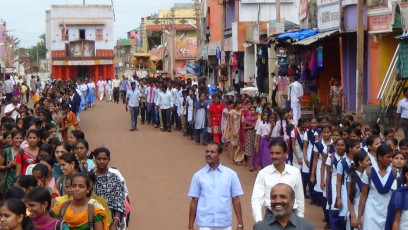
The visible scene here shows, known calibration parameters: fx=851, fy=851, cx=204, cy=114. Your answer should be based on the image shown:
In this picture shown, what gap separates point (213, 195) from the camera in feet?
27.7

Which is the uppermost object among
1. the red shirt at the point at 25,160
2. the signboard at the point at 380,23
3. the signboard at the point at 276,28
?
the signboard at the point at 276,28

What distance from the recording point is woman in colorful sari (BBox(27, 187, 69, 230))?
6697 mm

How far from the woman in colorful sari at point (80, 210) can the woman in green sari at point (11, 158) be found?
408 cm

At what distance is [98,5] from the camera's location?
76.3 metres

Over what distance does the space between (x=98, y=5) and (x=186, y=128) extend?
172 ft

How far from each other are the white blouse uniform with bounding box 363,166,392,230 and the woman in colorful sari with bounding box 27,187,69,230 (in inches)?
151

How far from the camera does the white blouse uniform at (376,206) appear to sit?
360 inches

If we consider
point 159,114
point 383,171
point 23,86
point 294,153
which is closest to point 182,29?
point 23,86

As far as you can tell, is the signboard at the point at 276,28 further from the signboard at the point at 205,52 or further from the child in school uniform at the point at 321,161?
the child in school uniform at the point at 321,161

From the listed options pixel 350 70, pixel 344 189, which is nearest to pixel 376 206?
pixel 344 189

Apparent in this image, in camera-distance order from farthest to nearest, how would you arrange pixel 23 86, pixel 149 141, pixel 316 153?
pixel 23 86 < pixel 149 141 < pixel 316 153

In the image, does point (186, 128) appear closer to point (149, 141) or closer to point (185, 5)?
point (149, 141)

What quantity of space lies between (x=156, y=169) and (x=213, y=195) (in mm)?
10548

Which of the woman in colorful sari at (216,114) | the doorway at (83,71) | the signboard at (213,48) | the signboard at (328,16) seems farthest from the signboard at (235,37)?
the doorway at (83,71)
